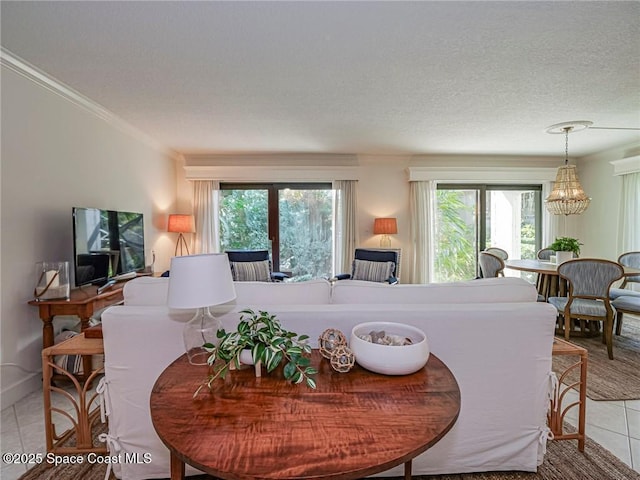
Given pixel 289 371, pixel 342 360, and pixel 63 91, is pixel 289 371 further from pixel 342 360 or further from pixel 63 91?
pixel 63 91

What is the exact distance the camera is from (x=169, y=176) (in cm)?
488

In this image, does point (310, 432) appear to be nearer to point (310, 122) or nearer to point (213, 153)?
point (310, 122)

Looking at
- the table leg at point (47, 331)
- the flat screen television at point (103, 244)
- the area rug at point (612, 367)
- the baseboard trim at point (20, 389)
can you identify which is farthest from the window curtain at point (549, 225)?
the baseboard trim at point (20, 389)

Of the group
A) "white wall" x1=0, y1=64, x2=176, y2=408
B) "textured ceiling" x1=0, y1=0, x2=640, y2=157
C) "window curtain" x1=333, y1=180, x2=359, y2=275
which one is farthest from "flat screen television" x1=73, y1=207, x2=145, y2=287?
"window curtain" x1=333, y1=180, x2=359, y2=275

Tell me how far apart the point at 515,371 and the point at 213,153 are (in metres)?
4.87

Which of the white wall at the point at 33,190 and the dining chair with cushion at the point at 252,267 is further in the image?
the dining chair with cushion at the point at 252,267

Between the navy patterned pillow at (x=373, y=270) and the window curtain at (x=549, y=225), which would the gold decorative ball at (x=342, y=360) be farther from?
the window curtain at (x=549, y=225)

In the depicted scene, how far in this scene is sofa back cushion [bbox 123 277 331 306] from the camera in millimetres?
1556

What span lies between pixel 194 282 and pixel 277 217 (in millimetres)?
4162

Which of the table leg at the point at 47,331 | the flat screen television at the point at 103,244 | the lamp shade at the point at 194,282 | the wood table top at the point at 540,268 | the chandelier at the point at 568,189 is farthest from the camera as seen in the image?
the chandelier at the point at 568,189

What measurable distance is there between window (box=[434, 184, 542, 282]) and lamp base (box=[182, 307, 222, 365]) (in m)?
4.88

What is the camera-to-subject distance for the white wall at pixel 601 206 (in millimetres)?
4676

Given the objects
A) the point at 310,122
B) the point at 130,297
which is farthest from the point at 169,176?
the point at 130,297

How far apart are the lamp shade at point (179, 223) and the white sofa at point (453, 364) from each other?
11.0 feet
